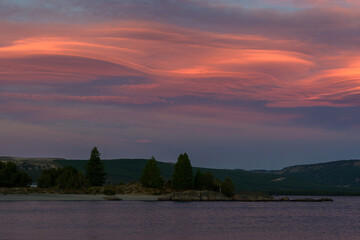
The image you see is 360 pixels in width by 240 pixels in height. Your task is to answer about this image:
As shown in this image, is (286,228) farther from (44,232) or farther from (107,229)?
(44,232)

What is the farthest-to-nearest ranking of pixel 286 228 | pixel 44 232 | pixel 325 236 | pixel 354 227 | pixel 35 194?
pixel 35 194, pixel 354 227, pixel 286 228, pixel 325 236, pixel 44 232

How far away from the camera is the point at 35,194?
19038cm

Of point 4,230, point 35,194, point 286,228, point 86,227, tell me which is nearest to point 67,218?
point 86,227

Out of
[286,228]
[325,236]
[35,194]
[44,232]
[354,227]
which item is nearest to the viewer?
[44,232]

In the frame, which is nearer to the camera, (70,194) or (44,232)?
(44,232)

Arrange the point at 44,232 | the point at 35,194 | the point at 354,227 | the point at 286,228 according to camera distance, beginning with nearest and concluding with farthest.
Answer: the point at 44,232 → the point at 286,228 → the point at 354,227 → the point at 35,194

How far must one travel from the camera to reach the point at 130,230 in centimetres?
8569

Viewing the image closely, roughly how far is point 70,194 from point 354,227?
121 m

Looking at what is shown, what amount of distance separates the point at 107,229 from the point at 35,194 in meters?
112

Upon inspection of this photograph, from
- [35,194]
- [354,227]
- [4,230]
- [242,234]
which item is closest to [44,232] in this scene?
A: [4,230]

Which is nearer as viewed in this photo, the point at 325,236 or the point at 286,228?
the point at 325,236

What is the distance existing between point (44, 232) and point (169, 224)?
88.4 ft

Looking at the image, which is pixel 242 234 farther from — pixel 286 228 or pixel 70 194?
pixel 70 194

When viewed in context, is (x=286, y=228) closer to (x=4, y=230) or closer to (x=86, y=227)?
(x=86, y=227)
